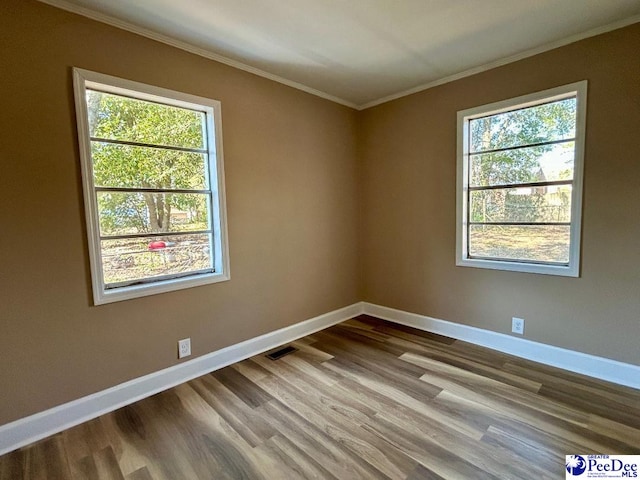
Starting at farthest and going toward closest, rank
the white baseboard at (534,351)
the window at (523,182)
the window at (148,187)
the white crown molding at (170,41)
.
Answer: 1. the window at (523,182)
2. the white baseboard at (534,351)
3. the window at (148,187)
4. the white crown molding at (170,41)

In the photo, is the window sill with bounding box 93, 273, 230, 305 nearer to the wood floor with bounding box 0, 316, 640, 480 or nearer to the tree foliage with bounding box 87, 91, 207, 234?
the tree foliage with bounding box 87, 91, 207, 234

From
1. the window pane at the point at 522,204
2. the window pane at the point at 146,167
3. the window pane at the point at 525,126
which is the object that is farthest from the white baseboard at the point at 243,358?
the window pane at the point at 525,126

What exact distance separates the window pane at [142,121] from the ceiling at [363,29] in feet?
1.56

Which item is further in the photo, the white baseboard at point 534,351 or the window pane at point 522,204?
the window pane at point 522,204

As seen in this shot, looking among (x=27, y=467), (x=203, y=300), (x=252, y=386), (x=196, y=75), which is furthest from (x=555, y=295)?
(x=27, y=467)

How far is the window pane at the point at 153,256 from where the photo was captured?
2178mm

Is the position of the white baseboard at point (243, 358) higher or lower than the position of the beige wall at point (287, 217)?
lower

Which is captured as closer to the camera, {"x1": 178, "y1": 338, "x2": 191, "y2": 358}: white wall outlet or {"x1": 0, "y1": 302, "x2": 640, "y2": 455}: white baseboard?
{"x1": 0, "y1": 302, "x2": 640, "y2": 455}: white baseboard

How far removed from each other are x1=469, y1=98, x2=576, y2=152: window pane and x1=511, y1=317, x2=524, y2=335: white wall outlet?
154 cm

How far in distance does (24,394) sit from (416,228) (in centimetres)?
339

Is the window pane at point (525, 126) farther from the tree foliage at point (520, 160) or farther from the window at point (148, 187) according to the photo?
the window at point (148, 187)

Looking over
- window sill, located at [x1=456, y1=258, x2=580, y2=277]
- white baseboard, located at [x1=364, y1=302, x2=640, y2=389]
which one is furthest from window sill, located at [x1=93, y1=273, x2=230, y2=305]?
window sill, located at [x1=456, y1=258, x2=580, y2=277]

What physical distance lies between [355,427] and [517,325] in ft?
5.97

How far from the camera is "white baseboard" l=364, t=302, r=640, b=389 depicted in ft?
7.55
